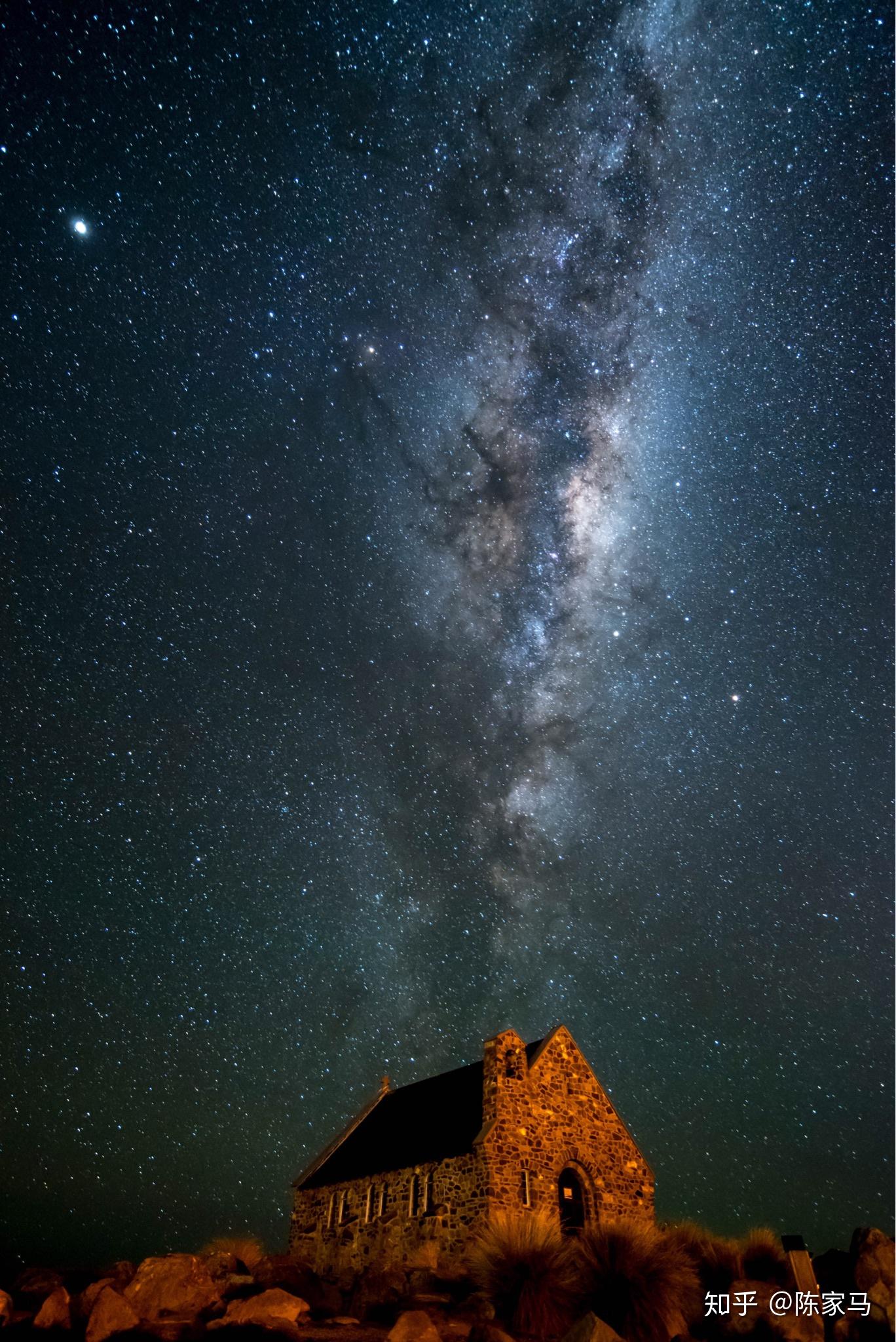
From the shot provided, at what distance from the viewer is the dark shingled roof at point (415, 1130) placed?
23.8m

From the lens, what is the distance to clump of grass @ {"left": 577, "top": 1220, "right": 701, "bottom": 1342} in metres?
13.8

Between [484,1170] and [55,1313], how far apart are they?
10.7 metres

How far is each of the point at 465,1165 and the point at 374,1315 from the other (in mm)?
5858

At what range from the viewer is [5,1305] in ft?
50.5

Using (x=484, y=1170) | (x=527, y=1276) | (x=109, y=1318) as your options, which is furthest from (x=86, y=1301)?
(x=484, y=1170)

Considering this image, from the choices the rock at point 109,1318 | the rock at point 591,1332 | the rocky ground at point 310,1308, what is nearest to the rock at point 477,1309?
the rocky ground at point 310,1308

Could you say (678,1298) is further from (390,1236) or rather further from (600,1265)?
(390,1236)

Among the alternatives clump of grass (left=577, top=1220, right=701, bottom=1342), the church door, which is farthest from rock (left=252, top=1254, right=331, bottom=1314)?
the church door

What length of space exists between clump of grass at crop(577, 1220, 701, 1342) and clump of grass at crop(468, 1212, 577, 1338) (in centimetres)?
39

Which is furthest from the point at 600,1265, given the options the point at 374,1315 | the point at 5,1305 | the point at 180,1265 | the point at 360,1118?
the point at 360,1118

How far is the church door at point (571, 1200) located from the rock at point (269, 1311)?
10444 millimetres

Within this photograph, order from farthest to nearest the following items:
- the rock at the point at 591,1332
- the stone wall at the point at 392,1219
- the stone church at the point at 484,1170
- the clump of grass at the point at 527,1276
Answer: the stone church at the point at 484,1170 → the stone wall at the point at 392,1219 → the clump of grass at the point at 527,1276 → the rock at the point at 591,1332

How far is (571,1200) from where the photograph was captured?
23.5 m

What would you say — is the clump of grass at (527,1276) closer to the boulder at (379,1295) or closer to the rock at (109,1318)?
the boulder at (379,1295)
